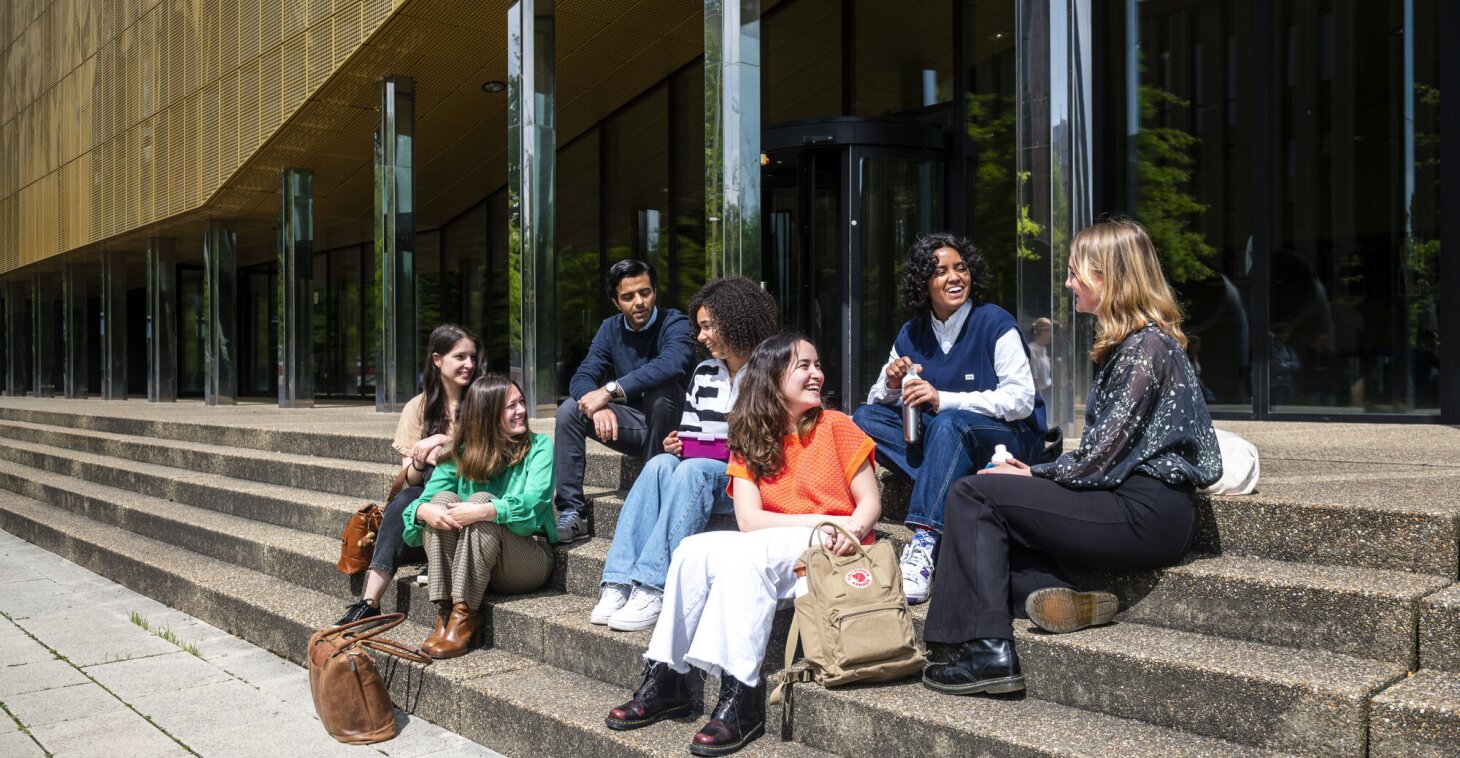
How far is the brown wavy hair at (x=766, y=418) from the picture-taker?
3.90 meters

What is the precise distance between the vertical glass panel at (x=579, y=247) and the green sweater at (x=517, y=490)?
30.8ft

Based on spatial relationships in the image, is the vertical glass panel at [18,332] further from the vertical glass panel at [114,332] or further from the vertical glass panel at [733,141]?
the vertical glass panel at [733,141]

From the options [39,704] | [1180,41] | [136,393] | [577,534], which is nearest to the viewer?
[39,704]

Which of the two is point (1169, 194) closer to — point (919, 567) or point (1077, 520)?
point (919, 567)

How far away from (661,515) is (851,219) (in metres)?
5.25

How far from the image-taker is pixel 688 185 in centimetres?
1291

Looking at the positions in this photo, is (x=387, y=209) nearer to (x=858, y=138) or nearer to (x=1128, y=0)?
(x=858, y=138)

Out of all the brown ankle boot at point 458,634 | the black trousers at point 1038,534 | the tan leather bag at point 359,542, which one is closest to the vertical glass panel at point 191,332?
→ the tan leather bag at point 359,542

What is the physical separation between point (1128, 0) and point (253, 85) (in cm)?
1071

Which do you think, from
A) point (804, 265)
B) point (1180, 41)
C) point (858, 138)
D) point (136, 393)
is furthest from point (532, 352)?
point (136, 393)

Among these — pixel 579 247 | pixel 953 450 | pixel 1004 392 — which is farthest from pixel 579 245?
pixel 953 450

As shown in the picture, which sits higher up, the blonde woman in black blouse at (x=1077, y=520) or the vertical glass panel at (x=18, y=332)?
the vertical glass panel at (x=18, y=332)

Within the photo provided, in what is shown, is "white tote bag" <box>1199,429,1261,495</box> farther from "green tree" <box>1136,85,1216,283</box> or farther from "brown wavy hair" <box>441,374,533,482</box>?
"green tree" <box>1136,85,1216,283</box>

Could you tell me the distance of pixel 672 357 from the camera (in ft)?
17.3
